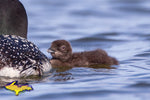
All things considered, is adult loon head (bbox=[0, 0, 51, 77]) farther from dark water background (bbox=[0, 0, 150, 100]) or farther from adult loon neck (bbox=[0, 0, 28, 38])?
dark water background (bbox=[0, 0, 150, 100])

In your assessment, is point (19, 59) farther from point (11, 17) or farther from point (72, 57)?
point (72, 57)

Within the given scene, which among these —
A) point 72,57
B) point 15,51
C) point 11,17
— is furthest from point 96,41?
point 15,51

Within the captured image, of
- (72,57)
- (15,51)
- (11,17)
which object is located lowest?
(72,57)

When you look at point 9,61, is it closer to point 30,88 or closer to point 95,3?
point 30,88

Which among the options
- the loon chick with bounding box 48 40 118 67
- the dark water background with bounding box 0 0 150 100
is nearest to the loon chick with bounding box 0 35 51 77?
the dark water background with bounding box 0 0 150 100

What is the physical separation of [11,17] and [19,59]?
63.6 inches

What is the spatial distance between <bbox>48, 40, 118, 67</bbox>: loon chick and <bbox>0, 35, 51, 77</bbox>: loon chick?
97 centimetres

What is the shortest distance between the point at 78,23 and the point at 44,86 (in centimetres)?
779

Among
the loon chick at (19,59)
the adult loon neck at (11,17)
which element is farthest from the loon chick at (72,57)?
the loon chick at (19,59)

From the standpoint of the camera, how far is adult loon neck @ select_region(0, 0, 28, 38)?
8.29m

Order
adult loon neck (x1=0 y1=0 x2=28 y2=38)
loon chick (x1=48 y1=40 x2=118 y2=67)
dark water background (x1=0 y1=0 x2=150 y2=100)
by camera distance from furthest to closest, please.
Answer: loon chick (x1=48 y1=40 x2=118 y2=67) → adult loon neck (x1=0 y1=0 x2=28 y2=38) → dark water background (x1=0 y1=0 x2=150 y2=100)

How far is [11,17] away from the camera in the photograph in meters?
8.34

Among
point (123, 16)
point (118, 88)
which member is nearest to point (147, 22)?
point (123, 16)

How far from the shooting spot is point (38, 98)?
618 cm
